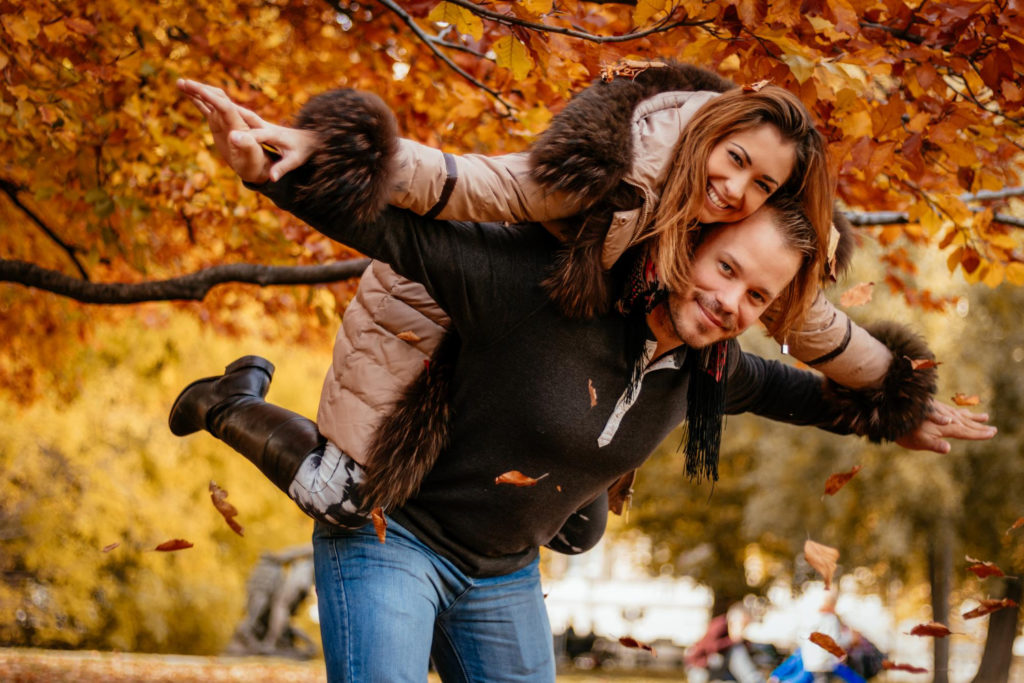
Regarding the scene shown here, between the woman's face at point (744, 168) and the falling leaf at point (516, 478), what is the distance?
762mm

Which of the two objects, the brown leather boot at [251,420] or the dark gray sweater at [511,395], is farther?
the brown leather boot at [251,420]

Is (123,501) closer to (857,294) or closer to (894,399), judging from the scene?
(857,294)

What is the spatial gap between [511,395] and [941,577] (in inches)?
658

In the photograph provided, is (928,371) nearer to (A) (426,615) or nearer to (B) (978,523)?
(A) (426,615)

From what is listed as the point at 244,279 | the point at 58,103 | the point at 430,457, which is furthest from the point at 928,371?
the point at 58,103

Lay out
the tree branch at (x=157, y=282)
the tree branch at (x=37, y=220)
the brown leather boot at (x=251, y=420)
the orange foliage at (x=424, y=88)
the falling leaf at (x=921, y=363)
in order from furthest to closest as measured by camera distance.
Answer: the tree branch at (x=37, y=220), the tree branch at (x=157, y=282), the falling leaf at (x=921, y=363), the orange foliage at (x=424, y=88), the brown leather boot at (x=251, y=420)

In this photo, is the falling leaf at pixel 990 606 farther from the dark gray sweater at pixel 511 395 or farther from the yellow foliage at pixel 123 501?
the yellow foliage at pixel 123 501

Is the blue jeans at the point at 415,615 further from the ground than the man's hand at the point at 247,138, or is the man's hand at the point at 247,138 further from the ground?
the man's hand at the point at 247,138

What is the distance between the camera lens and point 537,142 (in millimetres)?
2430

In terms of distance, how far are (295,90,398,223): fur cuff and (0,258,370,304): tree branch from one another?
2652 mm

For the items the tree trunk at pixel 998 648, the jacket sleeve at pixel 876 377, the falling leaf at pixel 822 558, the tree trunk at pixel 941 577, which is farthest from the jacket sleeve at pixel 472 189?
the tree trunk at pixel 998 648

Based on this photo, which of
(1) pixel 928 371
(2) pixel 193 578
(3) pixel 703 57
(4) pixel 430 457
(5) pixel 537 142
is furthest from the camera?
(2) pixel 193 578

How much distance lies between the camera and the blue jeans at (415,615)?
2506mm

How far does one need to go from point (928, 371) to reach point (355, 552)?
1927mm
